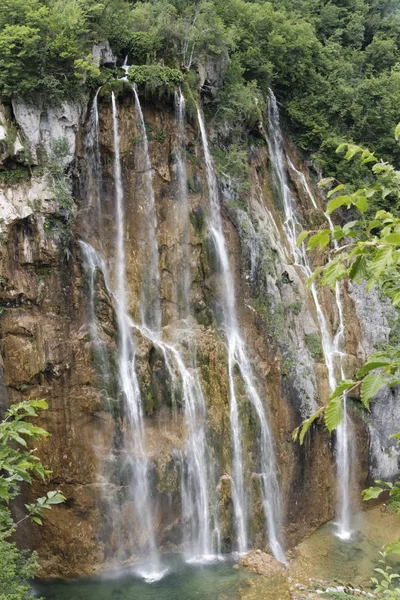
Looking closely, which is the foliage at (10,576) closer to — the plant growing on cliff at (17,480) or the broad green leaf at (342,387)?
the plant growing on cliff at (17,480)

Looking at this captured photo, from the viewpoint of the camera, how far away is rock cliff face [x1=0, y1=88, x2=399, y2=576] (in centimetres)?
1105

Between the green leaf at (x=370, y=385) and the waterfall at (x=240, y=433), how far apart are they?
10986mm

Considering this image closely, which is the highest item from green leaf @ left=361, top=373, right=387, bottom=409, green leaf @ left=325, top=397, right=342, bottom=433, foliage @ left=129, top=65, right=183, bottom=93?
foliage @ left=129, top=65, right=183, bottom=93

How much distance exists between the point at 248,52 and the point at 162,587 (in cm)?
1645

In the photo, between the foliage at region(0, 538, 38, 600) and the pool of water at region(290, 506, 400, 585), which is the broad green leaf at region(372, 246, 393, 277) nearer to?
the foliage at region(0, 538, 38, 600)

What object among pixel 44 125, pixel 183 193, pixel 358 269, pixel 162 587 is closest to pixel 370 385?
pixel 358 269

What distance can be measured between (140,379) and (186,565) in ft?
14.0

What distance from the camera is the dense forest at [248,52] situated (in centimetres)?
1211

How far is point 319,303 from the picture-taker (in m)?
15.9

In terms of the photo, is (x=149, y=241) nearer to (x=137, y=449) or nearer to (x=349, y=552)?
(x=137, y=449)

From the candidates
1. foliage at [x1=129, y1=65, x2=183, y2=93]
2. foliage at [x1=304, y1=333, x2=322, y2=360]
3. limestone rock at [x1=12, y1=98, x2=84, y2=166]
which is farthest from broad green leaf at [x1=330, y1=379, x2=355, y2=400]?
foliage at [x1=129, y1=65, x2=183, y2=93]

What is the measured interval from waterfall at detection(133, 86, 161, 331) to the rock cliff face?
0.15 m

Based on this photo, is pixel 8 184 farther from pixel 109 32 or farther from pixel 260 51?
pixel 260 51

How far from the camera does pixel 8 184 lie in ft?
37.5
